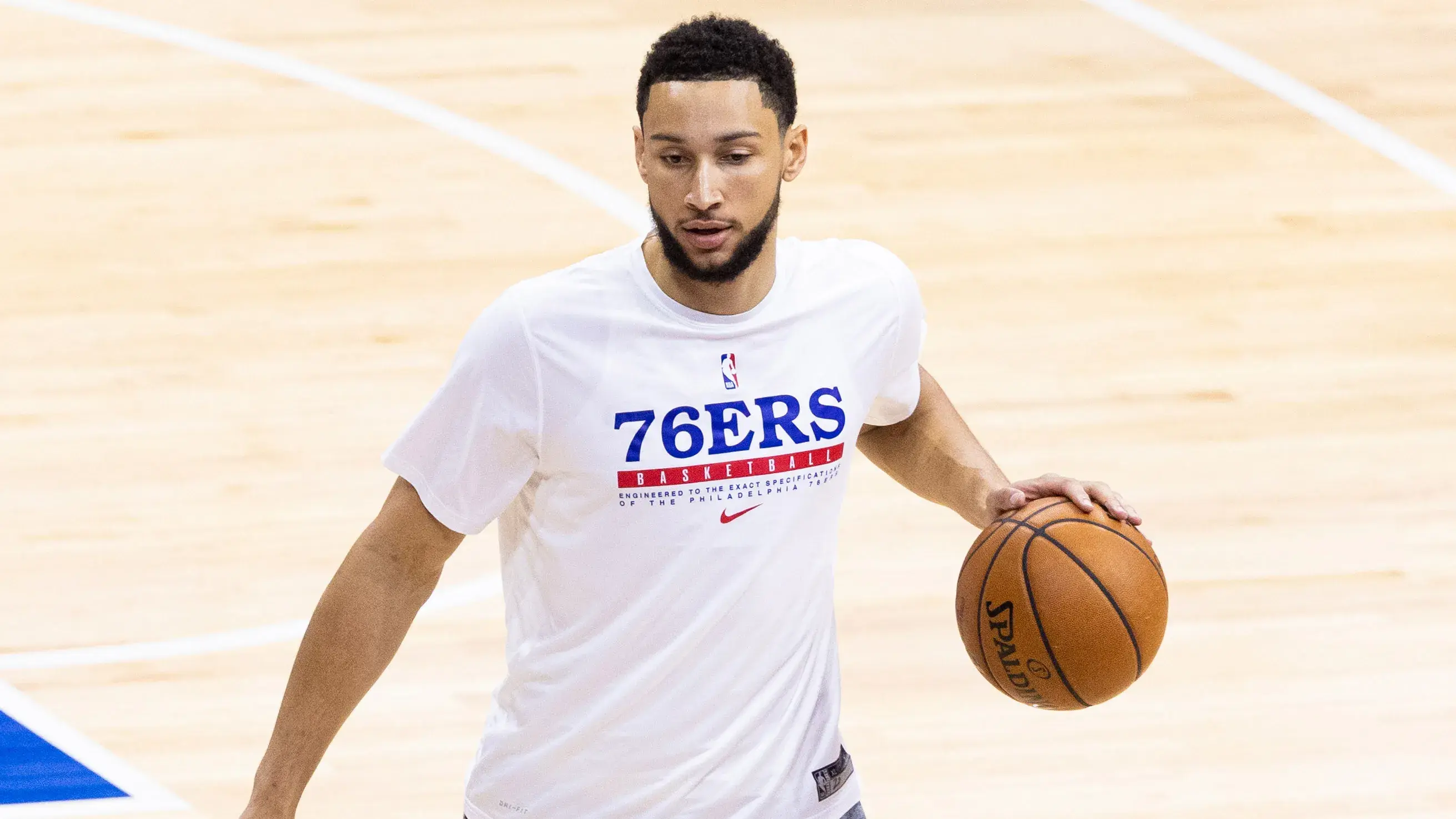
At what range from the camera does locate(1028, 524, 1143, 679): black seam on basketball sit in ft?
11.1

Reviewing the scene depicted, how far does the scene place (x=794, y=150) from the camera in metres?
3.22

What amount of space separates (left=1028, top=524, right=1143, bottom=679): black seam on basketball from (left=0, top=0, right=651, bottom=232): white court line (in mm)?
4741

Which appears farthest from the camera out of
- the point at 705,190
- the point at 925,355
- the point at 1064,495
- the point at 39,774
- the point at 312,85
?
the point at 312,85

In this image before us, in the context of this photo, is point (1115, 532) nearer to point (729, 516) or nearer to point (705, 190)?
point (729, 516)

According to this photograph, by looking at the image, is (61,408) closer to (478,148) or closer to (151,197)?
(151,197)

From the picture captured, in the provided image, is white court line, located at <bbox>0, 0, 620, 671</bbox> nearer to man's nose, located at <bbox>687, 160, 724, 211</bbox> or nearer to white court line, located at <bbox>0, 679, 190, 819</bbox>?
white court line, located at <bbox>0, 679, 190, 819</bbox>

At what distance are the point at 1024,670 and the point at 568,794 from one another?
2.56 feet

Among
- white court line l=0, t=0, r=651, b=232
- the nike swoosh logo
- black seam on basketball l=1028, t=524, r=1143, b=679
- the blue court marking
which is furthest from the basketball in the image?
white court line l=0, t=0, r=651, b=232

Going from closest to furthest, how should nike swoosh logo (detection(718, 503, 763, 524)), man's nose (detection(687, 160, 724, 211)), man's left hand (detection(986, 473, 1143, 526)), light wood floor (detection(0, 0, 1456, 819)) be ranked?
man's nose (detection(687, 160, 724, 211)) → nike swoosh logo (detection(718, 503, 763, 524)) → man's left hand (detection(986, 473, 1143, 526)) → light wood floor (detection(0, 0, 1456, 819))

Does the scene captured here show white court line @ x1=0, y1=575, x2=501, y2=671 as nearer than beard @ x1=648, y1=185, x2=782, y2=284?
No

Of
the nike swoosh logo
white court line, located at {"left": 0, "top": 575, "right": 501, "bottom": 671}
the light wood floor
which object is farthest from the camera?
white court line, located at {"left": 0, "top": 575, "right": 501, "bottom": 671}

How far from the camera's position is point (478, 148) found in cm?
872

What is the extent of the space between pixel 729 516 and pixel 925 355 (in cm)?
415

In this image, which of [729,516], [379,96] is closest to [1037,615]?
[729,516]
